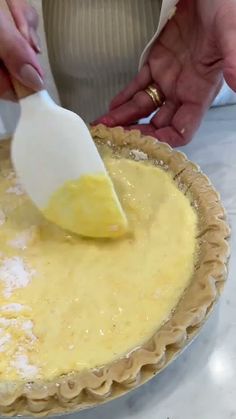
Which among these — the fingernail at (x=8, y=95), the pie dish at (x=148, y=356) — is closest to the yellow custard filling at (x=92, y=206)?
the pie dish at (x=148, y=356)

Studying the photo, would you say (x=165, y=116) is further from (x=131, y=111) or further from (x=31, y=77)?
(x=31, y=77)

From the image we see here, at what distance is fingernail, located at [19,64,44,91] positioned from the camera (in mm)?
758

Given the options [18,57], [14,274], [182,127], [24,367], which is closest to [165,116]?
[182,127]

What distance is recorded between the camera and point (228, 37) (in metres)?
0.75

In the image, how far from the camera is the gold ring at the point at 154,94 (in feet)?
3.13

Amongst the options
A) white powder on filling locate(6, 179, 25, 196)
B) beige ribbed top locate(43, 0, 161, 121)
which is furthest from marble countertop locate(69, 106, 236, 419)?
beige ribbed top locate(43, 0, 161, 121)

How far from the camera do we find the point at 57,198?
72 centimetres

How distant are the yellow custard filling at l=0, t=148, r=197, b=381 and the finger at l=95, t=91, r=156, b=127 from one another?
155mm

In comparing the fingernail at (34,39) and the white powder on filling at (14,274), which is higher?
the fingernail at (34,39)

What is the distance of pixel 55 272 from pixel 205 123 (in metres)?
0.44

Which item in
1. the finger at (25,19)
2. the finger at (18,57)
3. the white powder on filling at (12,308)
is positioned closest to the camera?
the white powder on filling at (12,308)

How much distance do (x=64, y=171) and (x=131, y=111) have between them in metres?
0.28

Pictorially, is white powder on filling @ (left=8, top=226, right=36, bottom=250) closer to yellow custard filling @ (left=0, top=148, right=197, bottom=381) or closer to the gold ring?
yellow custard filling @ (left=0, top=148, right=197, bottom=381)

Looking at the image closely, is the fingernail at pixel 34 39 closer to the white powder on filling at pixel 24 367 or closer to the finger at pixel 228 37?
the finger at pixel 228 37
